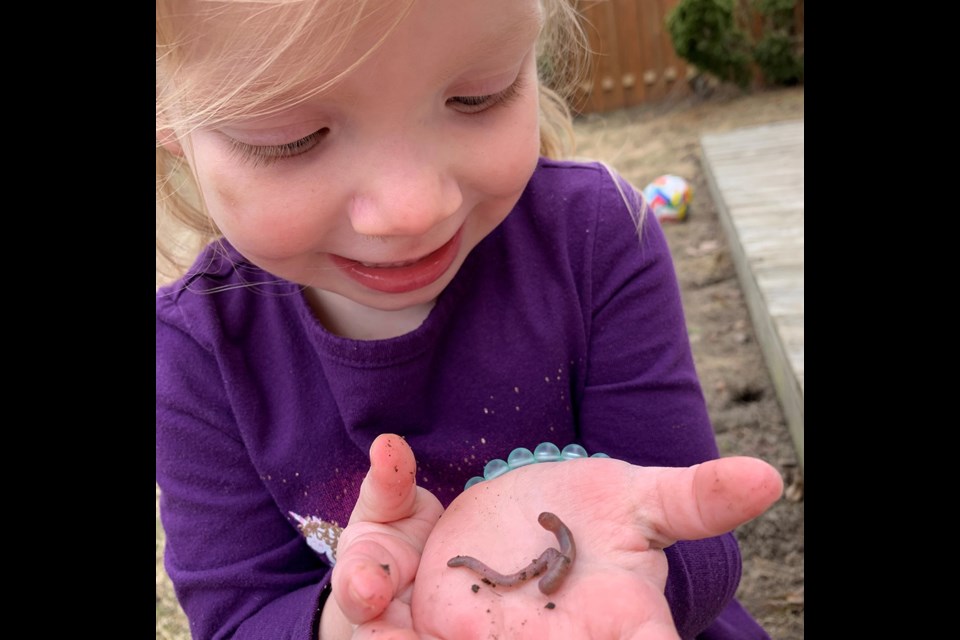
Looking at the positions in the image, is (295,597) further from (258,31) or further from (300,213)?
(258,31)

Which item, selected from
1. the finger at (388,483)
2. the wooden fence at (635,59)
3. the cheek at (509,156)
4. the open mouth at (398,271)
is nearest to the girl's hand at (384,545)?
the finger at (388,483)

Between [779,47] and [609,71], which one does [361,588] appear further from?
[609,71]

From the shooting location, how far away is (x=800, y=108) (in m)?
6.94

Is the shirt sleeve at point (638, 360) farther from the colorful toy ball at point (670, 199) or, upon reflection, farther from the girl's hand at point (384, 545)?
the colorful toy ball at point (670, 199)

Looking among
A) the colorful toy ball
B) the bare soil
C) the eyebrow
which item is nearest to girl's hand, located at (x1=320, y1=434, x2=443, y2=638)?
the eyebrow

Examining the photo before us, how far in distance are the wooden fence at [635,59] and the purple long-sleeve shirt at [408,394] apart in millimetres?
7319

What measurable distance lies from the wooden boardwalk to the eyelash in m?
1.57

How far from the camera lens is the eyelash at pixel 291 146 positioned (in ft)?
3.28

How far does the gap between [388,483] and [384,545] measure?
0.07 metres

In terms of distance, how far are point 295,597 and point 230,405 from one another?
33cm

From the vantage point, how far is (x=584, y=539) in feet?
3.27

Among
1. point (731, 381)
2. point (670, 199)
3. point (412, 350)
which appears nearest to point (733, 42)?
point (670, 199)
